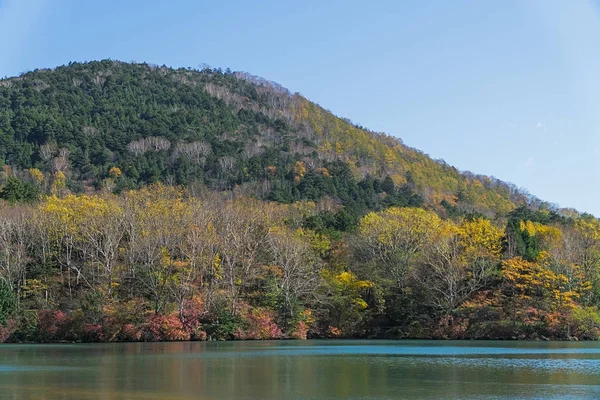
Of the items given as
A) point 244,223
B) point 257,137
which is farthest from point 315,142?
point 244,223

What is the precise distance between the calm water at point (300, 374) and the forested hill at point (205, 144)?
64.5m

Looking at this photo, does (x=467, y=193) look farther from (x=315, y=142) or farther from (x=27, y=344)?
(x=27, y=344)

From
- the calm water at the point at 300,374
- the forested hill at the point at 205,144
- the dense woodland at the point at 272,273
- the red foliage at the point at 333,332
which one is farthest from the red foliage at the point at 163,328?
the forested hill at the point at 205,144

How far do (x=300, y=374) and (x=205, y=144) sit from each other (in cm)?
10727

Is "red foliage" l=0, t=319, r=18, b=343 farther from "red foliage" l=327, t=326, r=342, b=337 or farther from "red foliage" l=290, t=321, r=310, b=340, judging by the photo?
"red foliage" l=327, t=326, r=342, b=337

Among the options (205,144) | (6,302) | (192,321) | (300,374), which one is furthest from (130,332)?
(205,144)

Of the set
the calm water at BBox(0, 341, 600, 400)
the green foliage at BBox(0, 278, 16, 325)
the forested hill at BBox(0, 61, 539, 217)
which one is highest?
the forested hill at BBox(0, 61, 539, 217)

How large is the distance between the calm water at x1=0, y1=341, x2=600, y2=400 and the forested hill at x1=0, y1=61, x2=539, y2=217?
64.5 meters

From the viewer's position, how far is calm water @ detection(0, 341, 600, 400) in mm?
26047

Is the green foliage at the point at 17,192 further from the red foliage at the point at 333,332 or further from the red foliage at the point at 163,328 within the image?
the red foliage at the point at 333,332

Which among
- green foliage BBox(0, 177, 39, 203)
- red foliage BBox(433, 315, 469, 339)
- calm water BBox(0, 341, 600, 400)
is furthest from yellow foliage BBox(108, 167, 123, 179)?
calm water BBox(0, 341, 600, 400)

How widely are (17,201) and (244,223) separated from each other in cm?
2438

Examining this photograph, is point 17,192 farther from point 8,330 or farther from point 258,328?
point 258,328

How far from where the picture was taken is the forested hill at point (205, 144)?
121875 millimetres
